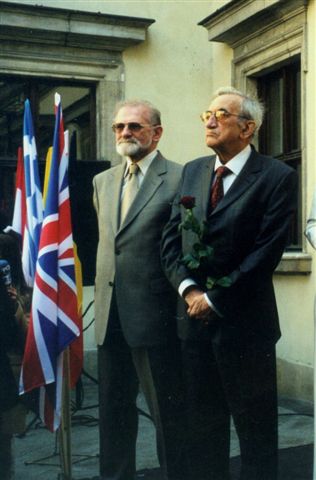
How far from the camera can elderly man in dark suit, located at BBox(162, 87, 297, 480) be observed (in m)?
3.66

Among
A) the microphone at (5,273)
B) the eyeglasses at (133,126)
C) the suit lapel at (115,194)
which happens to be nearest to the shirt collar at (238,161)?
the eyeglasses at (133,126)

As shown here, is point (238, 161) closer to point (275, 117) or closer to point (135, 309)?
point (135, 309)

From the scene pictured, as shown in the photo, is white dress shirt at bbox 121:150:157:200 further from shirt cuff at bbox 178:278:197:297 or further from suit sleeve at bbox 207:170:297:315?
suit sleeve at bbox 207:170:297:315

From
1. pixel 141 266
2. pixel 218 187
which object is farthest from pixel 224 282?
pixel 141 266

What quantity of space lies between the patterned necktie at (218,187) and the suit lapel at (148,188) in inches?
19.7

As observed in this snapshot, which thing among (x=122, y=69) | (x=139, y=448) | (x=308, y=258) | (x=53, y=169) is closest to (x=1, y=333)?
(x=53, y=169)

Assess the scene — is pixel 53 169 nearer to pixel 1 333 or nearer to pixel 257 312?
pixel 1 333

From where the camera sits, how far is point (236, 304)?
3674 mm

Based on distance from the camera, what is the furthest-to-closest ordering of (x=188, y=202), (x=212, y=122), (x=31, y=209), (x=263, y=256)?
(x=31, y=209), (x=212, y=122), (x=188, y=202), (x=263, y=256)

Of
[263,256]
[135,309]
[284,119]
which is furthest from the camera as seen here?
[284,119]

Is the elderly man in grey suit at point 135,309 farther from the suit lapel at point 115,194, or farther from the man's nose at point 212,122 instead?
the man's nose at point 212,122

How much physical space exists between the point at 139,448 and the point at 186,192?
2537 mm

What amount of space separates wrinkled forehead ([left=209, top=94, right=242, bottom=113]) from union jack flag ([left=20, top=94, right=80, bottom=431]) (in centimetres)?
105

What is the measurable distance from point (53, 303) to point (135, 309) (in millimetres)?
511
